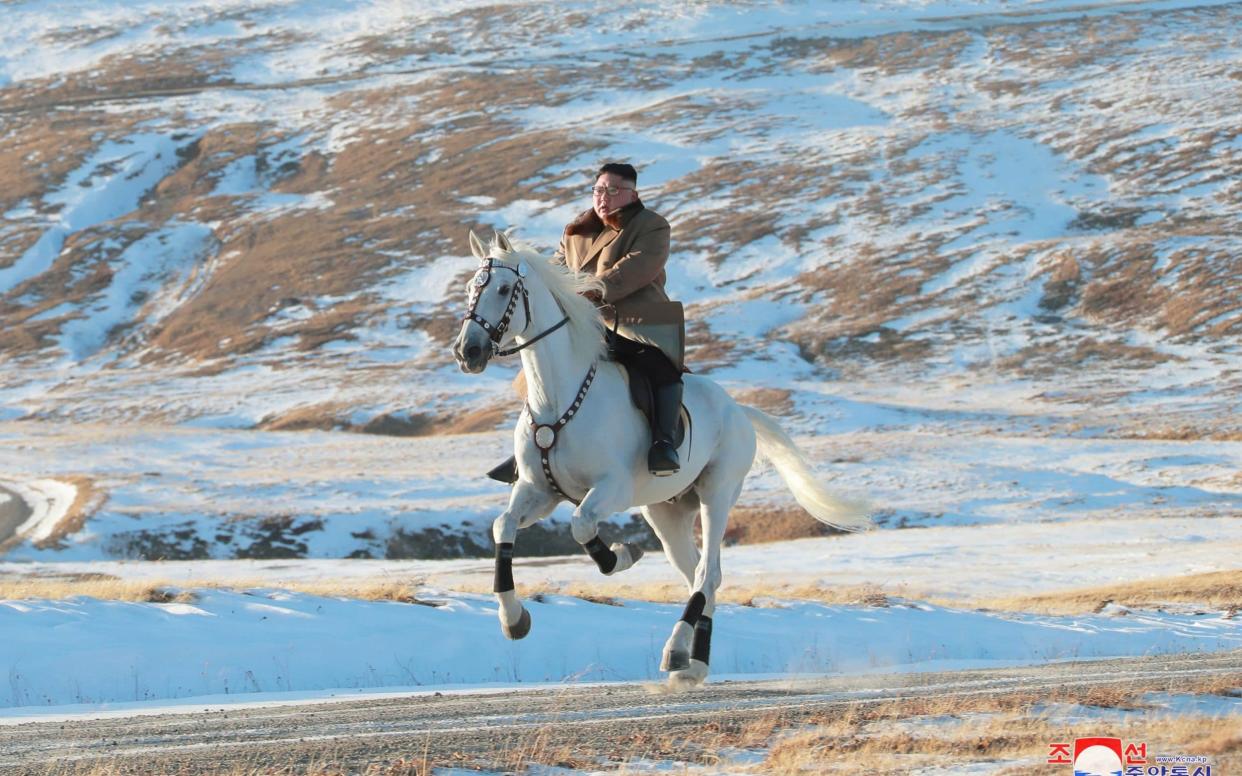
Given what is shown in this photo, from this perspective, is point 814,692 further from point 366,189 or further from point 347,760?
point 366,189

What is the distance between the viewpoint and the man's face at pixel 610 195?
1334 cm

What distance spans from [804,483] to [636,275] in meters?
4.24

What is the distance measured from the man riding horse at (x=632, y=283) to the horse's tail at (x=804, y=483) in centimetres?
283

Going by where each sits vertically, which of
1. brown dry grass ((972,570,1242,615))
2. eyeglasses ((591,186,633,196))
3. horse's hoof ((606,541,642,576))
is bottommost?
brown dry grass ((972,570,1242,615))

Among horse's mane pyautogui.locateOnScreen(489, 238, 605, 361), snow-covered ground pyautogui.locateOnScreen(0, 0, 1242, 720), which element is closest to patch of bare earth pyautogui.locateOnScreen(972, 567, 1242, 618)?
snow-covered ground pyautogui.locateOnScreen(0, 0, 1242, 720)

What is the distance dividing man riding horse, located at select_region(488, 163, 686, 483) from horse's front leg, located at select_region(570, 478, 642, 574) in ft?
3.36

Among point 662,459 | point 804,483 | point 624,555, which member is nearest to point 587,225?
point 662,459

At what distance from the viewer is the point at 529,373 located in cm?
1221

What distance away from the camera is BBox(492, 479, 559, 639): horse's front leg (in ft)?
39.0

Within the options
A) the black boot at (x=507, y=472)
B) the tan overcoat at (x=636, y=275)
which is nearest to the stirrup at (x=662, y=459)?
the tan overcoat at (x=636, y=275)

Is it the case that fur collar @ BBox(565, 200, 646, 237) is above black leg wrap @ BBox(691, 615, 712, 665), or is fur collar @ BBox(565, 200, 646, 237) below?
above

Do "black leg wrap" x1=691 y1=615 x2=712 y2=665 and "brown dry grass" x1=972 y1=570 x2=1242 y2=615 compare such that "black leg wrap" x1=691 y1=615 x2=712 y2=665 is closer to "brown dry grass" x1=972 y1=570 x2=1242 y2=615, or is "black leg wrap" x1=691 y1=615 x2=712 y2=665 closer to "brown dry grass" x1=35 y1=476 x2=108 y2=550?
"brown dry grass" x1=972 y1=570 x2=1242 y2=615

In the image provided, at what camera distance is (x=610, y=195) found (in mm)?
13375

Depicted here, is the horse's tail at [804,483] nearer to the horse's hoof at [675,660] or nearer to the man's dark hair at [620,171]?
the man's dark hair at [620,171]
